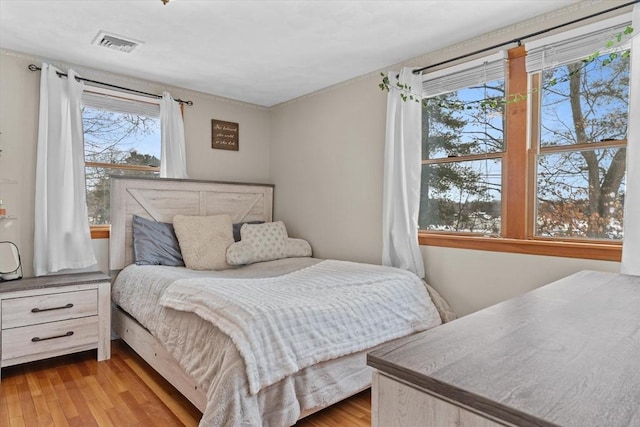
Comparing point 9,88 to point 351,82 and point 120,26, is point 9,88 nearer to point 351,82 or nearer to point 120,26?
point 120,26

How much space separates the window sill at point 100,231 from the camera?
10.8 ft

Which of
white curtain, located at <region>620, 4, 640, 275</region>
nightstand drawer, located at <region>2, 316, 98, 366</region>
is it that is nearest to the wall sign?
nightstand drawer, located at <region>2, 316, 98, 366</region>

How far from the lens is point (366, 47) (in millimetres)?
2885

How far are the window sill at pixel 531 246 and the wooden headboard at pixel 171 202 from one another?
1.97 m

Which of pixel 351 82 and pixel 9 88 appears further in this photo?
pixel 351 82

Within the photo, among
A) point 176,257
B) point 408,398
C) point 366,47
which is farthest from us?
point 176,257

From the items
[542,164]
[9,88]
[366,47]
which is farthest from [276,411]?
[9,88]

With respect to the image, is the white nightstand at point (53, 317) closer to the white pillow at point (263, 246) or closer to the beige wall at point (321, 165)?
the beige wall at point (321, 165)

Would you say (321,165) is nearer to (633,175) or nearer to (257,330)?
(257,330)

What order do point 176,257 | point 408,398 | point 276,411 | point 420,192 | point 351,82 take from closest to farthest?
point 408,398, point 276,411, point 420,192, point 176,257, point 351,82

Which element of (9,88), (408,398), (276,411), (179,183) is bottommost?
(276,411)

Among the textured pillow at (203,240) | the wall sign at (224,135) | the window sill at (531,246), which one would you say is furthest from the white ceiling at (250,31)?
the window sill at (531,246)

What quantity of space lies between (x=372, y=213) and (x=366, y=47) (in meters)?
1.36

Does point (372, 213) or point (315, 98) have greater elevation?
point (315, 98)
